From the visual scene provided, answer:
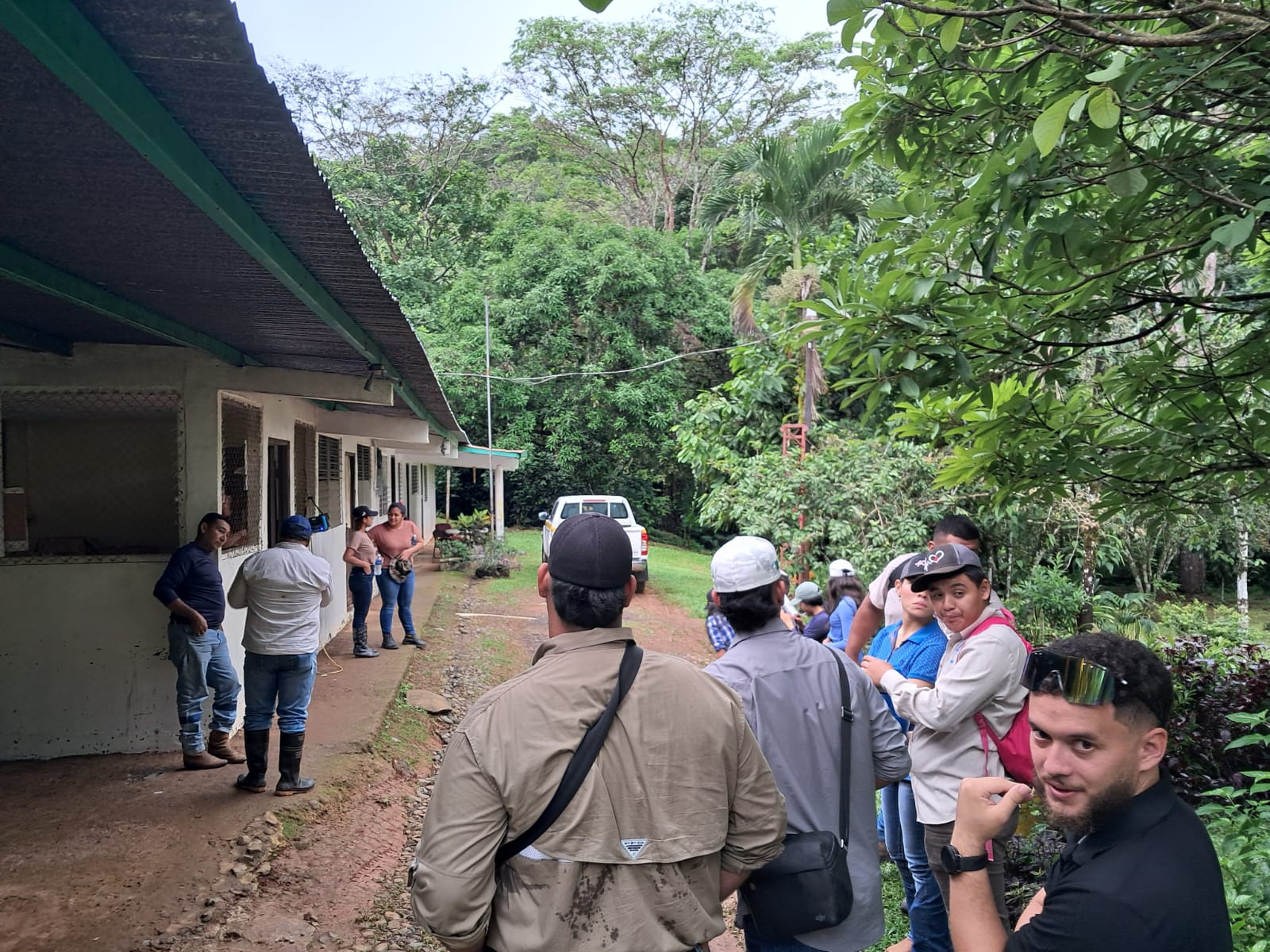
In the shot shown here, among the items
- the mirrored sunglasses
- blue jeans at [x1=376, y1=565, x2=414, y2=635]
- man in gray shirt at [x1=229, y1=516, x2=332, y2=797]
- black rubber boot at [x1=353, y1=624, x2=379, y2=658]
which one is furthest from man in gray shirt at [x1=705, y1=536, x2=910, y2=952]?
blue jeans at [x1=376, y1=565, x2=414, y2=635]

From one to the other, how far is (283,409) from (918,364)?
7.00 m

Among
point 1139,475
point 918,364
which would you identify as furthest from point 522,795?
point 1139,475

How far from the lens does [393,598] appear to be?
11.1 meters

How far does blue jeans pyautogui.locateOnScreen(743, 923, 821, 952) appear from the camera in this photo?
245 centimetres

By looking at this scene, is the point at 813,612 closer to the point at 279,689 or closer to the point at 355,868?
the point at 355,868

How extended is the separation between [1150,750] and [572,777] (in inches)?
42.2

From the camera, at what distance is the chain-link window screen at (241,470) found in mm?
7031

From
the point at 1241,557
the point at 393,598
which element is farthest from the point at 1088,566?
the point at 393,598

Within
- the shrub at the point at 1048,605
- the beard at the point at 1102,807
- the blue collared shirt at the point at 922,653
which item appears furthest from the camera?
the shrub at the point at 1048,605

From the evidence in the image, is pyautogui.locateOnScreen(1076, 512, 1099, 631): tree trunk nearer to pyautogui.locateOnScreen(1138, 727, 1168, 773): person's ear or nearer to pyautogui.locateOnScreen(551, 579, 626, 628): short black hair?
pyautogui.locateOnScreen(1138, 727, 1168, 773): person's ear

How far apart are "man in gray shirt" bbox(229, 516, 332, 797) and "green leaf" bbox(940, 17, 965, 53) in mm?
4616

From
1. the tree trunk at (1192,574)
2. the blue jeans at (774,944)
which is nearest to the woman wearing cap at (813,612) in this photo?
the blue jeans at (774,944)

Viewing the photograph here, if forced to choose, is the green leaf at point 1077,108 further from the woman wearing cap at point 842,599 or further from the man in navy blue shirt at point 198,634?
the man in navy blue shirt at point 198,634

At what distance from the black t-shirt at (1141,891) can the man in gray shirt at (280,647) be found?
190 inches
